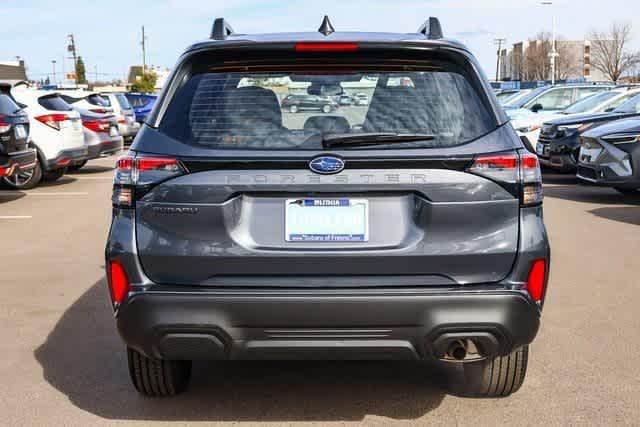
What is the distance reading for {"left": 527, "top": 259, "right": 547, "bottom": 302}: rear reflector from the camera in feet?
12.3

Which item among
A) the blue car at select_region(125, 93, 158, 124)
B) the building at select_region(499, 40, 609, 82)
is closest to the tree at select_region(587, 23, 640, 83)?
the building at select_region(499, 40, 609, 82)

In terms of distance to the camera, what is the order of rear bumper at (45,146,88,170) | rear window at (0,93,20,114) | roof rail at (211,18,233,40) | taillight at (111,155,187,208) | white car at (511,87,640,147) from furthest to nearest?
white car at (511,87,640,147), rear bumper at (45,146,88,170), rear window at (0,93,20,114), roof rail at (211,18,233,40), taillight at (111,155,187,208)

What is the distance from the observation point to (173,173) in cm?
371

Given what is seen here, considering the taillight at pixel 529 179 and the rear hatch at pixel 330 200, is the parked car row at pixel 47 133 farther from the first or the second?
the taillight at pixel 529 179

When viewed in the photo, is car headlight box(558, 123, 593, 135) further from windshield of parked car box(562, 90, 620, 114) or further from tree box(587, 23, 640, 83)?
tree box(587, 23, 640, 83)

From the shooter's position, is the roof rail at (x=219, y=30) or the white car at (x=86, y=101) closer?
the roof rail at (x=219, y=30)

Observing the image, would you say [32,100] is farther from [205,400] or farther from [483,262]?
[483,262]

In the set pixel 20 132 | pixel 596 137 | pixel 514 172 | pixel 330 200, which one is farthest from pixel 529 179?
pixel 20 132

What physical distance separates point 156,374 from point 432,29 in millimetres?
2106

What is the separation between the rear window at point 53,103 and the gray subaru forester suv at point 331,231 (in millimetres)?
12261

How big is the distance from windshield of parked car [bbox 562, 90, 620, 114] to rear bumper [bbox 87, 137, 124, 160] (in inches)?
351

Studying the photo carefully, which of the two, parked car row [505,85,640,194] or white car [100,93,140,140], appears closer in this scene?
parked car row [505,85,640,194]

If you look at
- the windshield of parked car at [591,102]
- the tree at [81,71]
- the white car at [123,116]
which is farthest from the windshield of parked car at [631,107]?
the tree at [81,71]

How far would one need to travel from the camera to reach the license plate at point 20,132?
A: 12.3 meters
